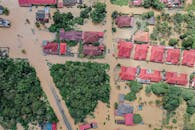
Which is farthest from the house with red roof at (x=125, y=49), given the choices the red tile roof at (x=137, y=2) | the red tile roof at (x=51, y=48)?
the red tile roof at (x=51, y=48)

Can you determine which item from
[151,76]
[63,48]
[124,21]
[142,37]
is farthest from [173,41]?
[63,48]

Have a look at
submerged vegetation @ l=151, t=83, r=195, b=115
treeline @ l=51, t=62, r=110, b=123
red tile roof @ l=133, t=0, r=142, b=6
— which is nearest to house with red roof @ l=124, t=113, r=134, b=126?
treeline @ l=51, t=62, r=110, b=123

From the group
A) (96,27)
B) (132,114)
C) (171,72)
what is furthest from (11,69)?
(171,72)

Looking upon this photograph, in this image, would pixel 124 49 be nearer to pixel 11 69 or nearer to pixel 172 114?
pixel 172 114

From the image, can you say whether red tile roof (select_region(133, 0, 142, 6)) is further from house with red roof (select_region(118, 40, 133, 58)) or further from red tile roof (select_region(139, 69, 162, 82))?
red tile roof (select_region(139, 69, 162, 82))

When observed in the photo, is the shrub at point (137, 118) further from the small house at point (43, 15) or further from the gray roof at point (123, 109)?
the small house at point (43, 15)

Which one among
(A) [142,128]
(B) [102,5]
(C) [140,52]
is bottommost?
(A) [142,128]

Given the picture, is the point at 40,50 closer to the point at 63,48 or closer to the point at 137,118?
the point at 63,48
